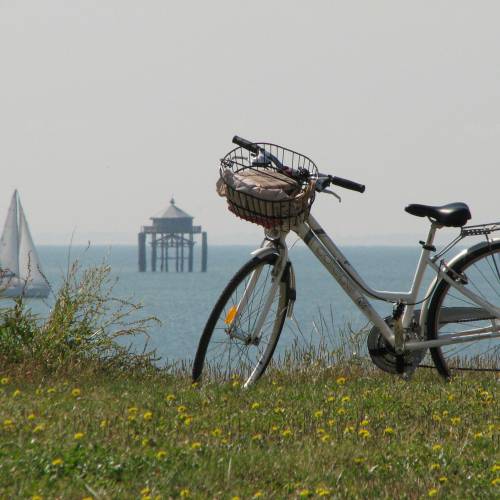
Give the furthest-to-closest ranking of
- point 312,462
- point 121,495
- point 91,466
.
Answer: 1. point 312,462
2. point 91,466
3. point 121,495

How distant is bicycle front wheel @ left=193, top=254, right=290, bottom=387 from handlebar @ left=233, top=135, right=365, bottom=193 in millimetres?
618

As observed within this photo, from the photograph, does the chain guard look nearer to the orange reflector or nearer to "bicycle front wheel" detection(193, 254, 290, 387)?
"bicycle front wheel" detection(193, 254, 290, 387)

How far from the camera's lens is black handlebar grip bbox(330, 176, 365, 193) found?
737 centimetres

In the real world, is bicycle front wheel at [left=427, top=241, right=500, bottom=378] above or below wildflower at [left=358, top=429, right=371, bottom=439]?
above

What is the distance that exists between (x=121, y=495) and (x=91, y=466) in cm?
42

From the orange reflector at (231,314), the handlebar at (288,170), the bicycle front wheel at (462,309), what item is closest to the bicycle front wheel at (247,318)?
the orange reflector at (231,314)

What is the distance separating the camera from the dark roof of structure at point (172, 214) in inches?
6289

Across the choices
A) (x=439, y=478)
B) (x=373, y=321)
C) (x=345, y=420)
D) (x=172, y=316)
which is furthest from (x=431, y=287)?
(x=172, y=316)

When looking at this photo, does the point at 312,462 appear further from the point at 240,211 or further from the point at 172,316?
the point at 172,316

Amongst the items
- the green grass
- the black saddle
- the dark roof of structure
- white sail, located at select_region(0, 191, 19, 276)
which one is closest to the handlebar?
the black saddle

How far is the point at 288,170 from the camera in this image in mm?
7223

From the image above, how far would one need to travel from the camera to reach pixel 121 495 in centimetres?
473

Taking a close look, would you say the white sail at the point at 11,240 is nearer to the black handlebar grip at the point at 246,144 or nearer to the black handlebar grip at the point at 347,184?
the black handlebar grip at the point at 246,144

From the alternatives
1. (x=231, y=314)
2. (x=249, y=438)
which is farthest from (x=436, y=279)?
(x=249, y=438)
